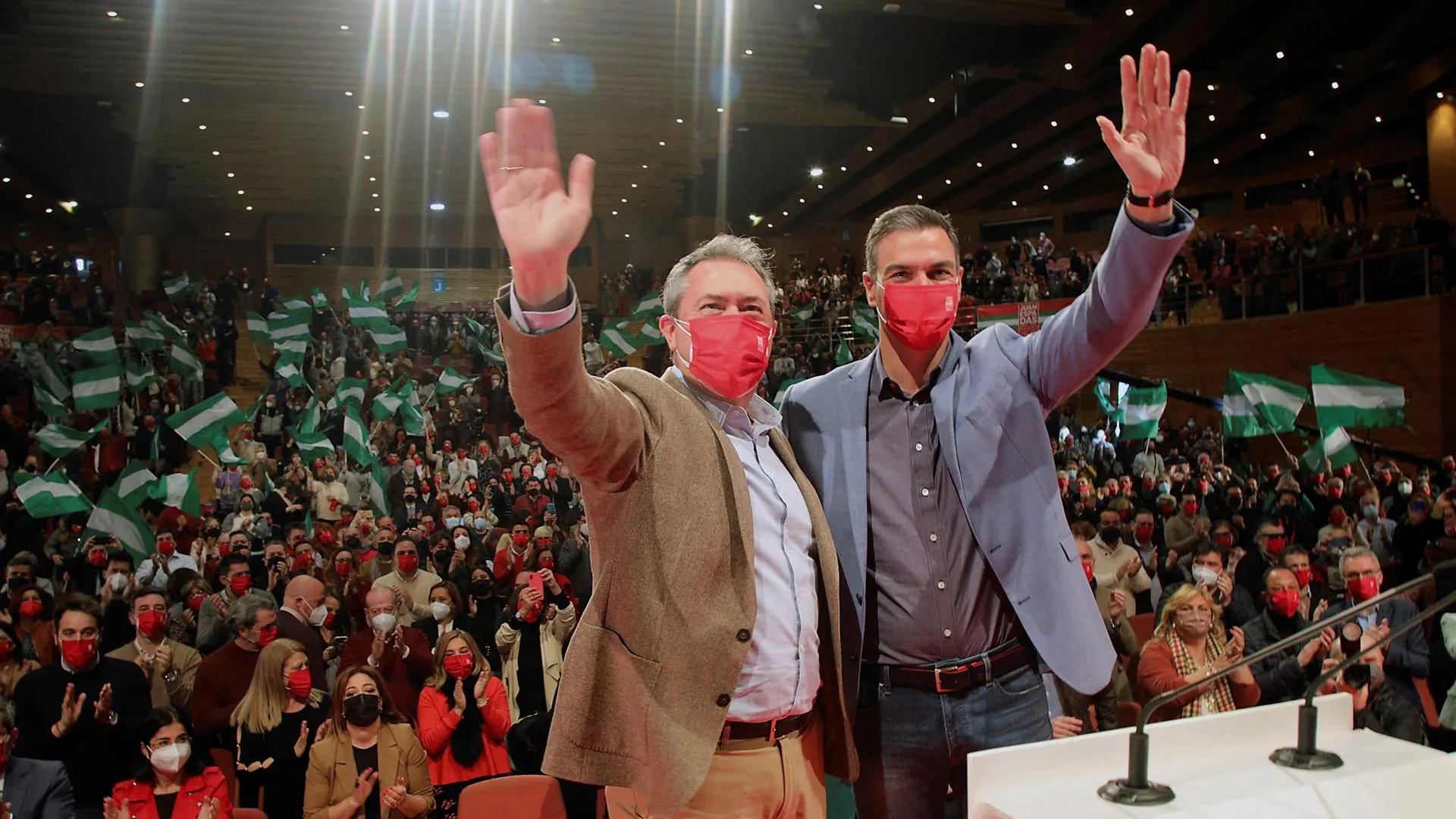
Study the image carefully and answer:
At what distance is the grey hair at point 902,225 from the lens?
2055 millimetres

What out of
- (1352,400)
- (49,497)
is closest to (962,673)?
(49,497)

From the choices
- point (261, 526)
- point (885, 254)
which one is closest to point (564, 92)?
point (261, 526)

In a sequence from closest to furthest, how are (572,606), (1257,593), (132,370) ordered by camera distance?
(572,606) → (1257,593) → (132,370)

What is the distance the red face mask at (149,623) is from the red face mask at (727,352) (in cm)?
452

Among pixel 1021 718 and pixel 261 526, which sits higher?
pixel 1021 718

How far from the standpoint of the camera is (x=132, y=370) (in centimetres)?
1052

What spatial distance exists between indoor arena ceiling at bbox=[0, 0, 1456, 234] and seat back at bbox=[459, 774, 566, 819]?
12.1m

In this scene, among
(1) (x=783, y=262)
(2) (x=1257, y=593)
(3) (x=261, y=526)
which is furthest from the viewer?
(1) (x=783, y=262)

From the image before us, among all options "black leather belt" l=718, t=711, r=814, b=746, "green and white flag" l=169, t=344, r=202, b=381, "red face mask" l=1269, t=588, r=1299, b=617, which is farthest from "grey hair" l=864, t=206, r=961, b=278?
"green and white flag" l=169, t=344, r=202, b=381

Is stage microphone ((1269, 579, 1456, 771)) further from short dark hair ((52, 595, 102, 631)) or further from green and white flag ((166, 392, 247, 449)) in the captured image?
green and white flag ((166, 392, 247, 449))

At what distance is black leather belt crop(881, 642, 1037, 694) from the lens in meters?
1.89

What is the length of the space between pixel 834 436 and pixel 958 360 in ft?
0.95

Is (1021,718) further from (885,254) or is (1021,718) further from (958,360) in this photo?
(885,254)

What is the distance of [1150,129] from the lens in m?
1.80
